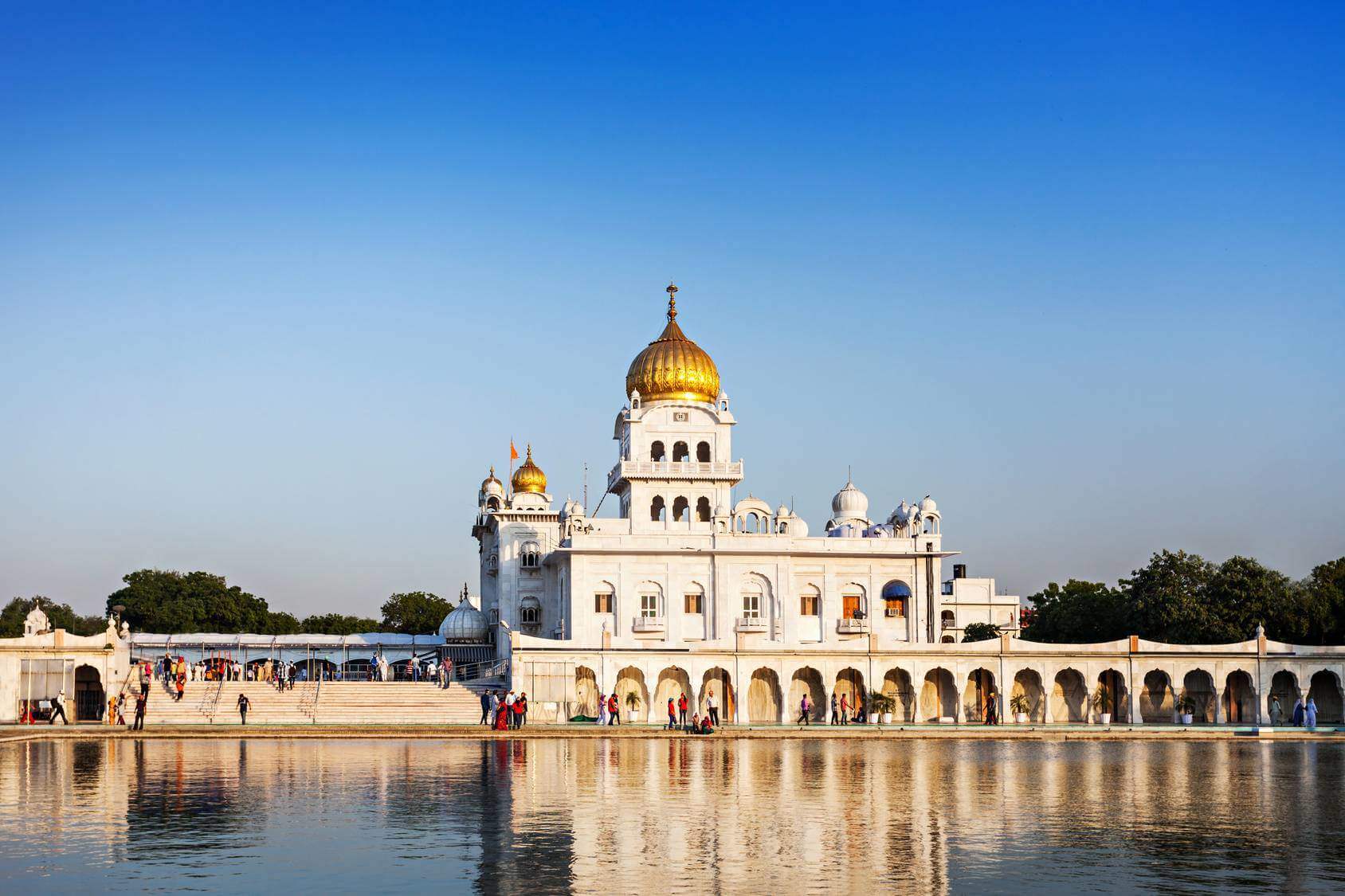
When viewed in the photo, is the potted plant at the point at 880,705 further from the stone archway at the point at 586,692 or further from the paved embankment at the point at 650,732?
the stone archway at the point at 586,692

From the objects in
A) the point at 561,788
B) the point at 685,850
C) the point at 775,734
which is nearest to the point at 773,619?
the point at 775,734

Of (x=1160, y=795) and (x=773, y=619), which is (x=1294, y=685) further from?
(x=1160, y=795)

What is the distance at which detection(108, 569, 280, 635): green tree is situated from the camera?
99.0 meters

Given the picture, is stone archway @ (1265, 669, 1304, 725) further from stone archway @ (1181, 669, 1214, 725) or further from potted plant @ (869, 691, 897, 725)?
potted plant @ (869, 691, 897, 725)

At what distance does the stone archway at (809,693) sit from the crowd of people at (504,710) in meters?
11.6

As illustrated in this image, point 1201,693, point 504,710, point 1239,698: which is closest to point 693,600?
point 504,710

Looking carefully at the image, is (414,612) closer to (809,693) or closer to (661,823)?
(809,693)

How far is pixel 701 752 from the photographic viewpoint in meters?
40.4

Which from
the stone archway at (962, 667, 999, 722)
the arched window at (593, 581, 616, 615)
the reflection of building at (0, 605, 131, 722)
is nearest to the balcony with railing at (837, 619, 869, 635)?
the stone archway at (962, 667, 999, 722)

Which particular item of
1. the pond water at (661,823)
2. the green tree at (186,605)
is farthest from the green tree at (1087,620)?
the green tree at (186,605)

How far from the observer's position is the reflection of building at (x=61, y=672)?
183 feet

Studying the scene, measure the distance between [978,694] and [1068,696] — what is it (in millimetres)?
3736

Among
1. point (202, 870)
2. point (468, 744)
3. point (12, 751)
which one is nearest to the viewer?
point (202, 870)

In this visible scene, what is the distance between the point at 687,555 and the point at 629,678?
30.3 ft
